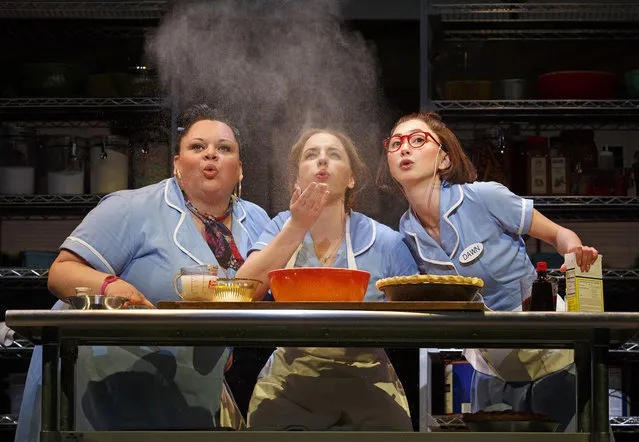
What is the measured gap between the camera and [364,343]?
2.15 m

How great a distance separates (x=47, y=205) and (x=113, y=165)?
1.11 ft

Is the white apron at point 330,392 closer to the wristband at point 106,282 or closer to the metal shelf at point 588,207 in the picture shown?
the wristband at point 106,282

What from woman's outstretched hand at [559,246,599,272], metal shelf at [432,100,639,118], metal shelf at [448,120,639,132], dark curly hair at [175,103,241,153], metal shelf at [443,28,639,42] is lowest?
woman's outstretched hand at [559,246,599,272]

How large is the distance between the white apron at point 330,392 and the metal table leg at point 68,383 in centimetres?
39

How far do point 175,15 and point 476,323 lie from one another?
2.21 metres

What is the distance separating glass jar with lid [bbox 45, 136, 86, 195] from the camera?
4.06 metres

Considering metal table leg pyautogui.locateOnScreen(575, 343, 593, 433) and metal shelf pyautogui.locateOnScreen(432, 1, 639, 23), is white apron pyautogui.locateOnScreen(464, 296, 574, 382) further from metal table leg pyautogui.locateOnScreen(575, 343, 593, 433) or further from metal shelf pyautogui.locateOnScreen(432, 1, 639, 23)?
metal shelf pyautogui.locateOnScreen(432, 1, 639, 23)

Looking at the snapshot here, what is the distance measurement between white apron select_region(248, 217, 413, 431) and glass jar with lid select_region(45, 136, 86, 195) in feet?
6.12

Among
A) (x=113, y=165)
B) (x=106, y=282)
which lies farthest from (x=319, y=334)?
(x=113, y=165)

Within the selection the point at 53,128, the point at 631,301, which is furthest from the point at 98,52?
the point at 631,301

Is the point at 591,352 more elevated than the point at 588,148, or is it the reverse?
the point at 588,148

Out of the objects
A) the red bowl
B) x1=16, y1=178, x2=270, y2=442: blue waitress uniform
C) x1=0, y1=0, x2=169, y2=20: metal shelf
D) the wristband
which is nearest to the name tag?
x1=16, y1=178, x2=270, y2=442: blue waitress uniform

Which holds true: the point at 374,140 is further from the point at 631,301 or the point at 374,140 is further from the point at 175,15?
the point at 631,301

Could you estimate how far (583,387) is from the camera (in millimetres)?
2016
